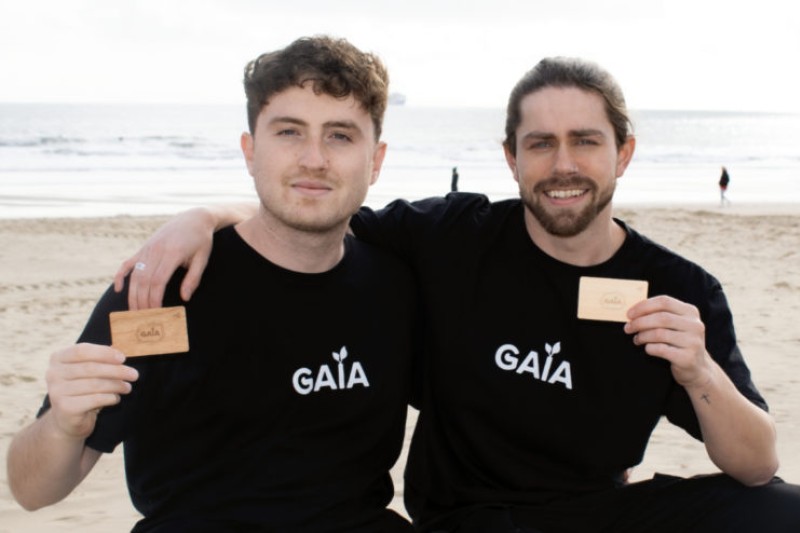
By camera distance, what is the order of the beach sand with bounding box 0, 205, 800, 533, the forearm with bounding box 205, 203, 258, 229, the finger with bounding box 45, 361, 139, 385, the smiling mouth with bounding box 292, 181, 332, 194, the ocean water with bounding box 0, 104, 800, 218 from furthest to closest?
the ocean water with bounding box 0, 104, 800, 218 → the beach sand with bounding box 0, 205, 800, 533 → the forearm with bounding box 205, 203, 258, 229 → the smiling mouth with bounding box 292, 181, 332, 194 → the finger with bounding box 45, 361, 139, 385

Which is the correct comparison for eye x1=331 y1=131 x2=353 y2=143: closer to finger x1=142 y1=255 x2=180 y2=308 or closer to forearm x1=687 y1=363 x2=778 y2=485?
finger x1=142 y1=255 x2=180 y2=308

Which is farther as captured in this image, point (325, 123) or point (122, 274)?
point (325, 123)

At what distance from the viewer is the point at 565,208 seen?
285 cm

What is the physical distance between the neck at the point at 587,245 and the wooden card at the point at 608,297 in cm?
32

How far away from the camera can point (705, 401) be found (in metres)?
2.61

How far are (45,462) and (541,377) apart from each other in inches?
61.2

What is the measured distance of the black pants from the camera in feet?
8.74

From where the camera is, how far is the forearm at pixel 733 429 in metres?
2.60

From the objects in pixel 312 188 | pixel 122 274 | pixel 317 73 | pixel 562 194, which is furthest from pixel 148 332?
pixel 562 194

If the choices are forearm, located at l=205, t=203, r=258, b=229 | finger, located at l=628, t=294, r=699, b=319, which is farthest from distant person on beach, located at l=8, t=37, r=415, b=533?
finger, located at l=628, t=294, r=699, b=319

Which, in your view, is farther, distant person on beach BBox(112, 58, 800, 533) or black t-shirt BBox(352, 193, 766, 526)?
black t-shirt BBox(352, 193, 766, 526)

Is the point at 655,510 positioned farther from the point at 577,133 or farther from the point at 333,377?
the point at 577,133

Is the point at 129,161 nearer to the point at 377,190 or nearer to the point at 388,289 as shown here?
the point at 377,190

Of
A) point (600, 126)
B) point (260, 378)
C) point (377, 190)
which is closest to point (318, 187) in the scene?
point (260, 378)
